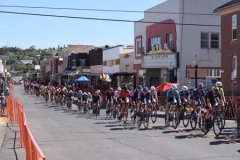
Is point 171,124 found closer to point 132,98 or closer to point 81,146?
point 132,98

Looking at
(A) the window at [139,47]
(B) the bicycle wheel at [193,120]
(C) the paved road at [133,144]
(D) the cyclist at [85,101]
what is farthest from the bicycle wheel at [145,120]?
(A) the window at [139,47]

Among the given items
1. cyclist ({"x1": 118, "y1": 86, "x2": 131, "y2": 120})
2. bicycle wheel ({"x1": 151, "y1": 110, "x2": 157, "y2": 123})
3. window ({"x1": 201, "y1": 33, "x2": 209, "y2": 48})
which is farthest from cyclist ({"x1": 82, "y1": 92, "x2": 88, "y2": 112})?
window ({"x1": 201, "y1": 33, "x2": 209, "y2": 48})

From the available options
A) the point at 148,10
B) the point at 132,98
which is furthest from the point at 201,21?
the point at 132,98

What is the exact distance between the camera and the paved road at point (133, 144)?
13.0 metres

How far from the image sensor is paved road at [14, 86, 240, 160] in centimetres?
1297

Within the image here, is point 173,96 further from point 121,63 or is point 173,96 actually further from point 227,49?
point 121,63

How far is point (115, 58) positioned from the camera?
60.9 metres

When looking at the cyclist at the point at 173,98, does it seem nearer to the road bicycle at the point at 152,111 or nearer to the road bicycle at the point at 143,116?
the road bicycle at the point at 143,116

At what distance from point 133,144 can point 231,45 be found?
22.1m

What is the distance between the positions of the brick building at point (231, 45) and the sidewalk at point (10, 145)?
18.2 m

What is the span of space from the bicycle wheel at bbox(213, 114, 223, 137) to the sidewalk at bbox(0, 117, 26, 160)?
6656 mm

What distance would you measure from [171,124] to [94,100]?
27.9ft

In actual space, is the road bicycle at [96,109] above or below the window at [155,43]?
below

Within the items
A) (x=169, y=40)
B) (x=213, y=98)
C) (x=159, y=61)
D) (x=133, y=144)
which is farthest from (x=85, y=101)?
(x=133, y=144)
